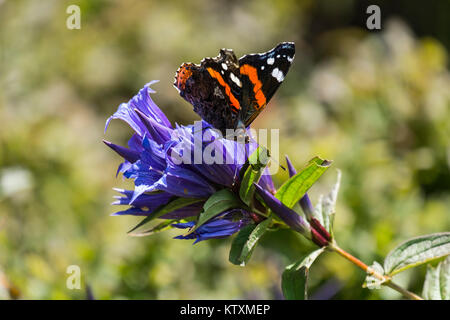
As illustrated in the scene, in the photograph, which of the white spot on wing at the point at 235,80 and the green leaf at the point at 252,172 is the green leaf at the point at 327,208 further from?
the white spot on wing at the point at 235,80

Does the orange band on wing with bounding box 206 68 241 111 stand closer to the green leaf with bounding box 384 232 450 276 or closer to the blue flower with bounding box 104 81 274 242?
the blue flower with bounding box 104 81 274 242

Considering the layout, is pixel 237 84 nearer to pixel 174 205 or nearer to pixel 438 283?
pixel 174 205

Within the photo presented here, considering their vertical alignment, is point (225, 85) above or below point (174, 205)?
above

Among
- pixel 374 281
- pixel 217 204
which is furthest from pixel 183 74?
pixel 374 281

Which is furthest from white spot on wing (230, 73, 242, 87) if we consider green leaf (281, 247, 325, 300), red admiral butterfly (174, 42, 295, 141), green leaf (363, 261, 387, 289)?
green leaf (363, 261, 387, 289)
